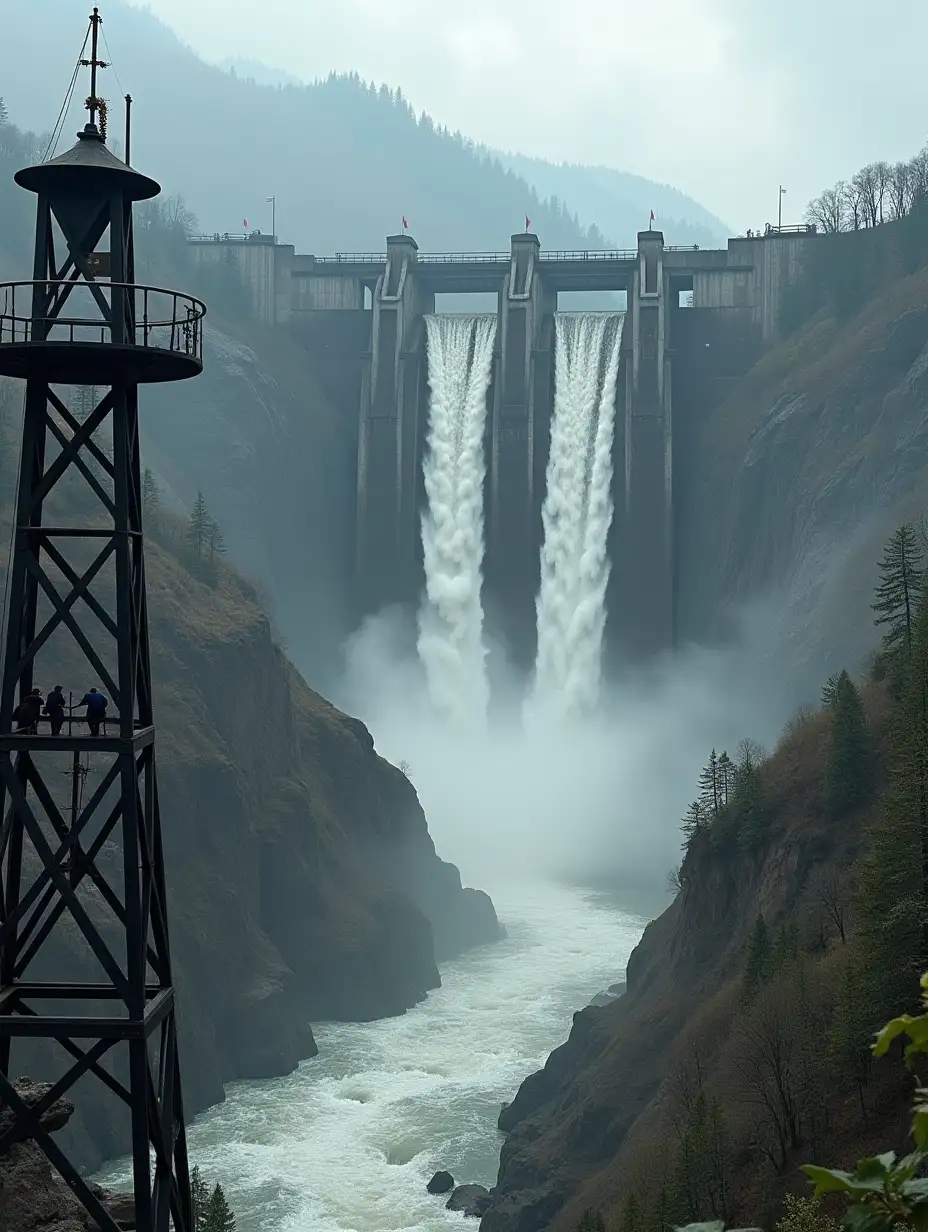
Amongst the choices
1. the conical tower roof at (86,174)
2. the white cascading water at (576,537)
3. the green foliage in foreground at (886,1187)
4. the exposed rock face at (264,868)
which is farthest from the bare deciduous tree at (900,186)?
the green foliage in foreground at (886,1187)

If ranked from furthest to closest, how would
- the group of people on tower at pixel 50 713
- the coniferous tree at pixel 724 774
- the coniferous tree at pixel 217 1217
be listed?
the coniferous tree at pixel 724 774, the coniferous tree at pixel 217 1217, the group of people on tower at pixel 50 713

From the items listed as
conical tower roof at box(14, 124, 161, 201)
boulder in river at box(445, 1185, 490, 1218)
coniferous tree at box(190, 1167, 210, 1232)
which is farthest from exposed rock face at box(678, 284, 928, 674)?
conical tower roof at box(14, 124, 161, 201)

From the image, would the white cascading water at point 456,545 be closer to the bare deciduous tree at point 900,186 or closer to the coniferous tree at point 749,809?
the bare deciduous tree at point 900,186

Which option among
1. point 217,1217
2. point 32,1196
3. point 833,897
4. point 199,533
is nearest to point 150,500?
point 199,533

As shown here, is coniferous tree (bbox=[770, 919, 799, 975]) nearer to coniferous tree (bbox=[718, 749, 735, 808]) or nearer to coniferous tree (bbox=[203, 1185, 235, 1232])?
coniferous tree (bbox=[718, 749, 735, 808])

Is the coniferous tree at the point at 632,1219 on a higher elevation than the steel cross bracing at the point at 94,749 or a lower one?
lower

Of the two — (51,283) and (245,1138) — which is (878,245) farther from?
(51,283)
